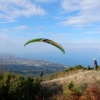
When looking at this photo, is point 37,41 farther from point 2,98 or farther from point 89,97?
point 2,98

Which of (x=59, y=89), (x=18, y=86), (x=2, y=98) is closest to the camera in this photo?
(x=2, y=98)

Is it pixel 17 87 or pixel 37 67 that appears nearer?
pixel 17 87

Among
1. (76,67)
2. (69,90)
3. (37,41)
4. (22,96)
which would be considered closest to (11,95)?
(22,96)

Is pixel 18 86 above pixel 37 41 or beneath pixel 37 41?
beneath

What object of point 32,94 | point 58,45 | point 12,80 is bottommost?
point 32,94

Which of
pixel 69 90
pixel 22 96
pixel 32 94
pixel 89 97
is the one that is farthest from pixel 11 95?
pixel 89 97

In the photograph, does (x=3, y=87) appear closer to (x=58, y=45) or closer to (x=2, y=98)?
(x=2, y=98)

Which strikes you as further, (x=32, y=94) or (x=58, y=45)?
(x=32, y=94)

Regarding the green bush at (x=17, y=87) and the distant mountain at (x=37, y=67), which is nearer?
the green bush at (x=17, y=87)

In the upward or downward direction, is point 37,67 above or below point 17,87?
below

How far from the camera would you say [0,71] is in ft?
47.3

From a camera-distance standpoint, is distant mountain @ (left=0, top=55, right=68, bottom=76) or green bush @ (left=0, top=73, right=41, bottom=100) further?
distant mountain @ (left=0, top=55, right=68, bottom=76)

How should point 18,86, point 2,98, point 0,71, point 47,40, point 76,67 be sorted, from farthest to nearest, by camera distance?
point 76,67 → point 0,71 → point 18,86 → point 2,98 → point 47,40

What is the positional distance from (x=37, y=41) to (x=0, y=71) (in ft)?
37.8
